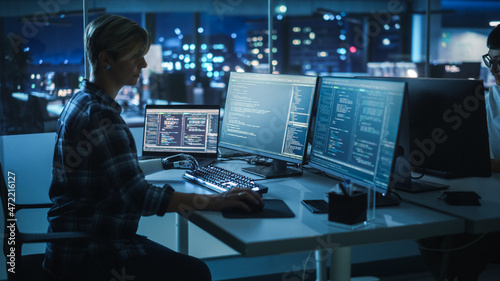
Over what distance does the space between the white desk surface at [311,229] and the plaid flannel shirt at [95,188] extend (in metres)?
0.20

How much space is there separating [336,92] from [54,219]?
42.4 inches

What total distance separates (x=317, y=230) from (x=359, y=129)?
0.44 metres

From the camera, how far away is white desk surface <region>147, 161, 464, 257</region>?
1369mm

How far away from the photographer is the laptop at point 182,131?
2580mm

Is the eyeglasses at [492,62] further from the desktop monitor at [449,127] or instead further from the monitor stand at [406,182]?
the monitor stand at [406,182]

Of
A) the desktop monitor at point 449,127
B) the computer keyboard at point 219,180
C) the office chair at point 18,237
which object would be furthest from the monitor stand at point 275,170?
the office chair at point 18,237

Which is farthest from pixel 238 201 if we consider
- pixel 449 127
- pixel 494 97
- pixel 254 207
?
pixel 494 97

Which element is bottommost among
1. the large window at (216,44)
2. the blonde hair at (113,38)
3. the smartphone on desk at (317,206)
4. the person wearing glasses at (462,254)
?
the person wearing glasses at (462,254)

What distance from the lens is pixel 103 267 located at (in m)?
1.64

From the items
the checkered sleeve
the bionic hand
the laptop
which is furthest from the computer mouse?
the laptop

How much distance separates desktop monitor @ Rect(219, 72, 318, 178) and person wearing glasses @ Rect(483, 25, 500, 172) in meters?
0.93

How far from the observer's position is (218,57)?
921cm

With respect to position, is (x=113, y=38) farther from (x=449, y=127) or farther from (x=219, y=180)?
(x=449, y=127)

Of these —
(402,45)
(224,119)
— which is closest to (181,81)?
(224,119)
